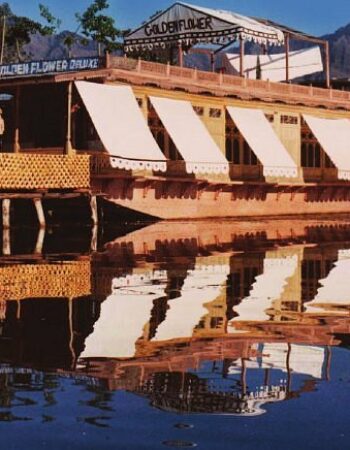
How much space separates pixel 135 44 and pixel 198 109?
5.13 meters

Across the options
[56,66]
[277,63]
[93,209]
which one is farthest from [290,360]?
[277,63]

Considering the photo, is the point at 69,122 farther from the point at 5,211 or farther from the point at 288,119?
the point at 288,119

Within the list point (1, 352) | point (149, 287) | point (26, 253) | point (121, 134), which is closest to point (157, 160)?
point (121, 134)

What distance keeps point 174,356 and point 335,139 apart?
121ft

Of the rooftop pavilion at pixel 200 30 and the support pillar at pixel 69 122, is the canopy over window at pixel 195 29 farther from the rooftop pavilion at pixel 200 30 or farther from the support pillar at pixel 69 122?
the support pillar at pixel 69 122

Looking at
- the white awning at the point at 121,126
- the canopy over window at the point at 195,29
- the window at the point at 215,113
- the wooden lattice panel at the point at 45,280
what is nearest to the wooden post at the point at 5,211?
the white awning at the point at 121,126

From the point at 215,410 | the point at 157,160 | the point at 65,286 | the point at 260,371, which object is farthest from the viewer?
the point at 157,160

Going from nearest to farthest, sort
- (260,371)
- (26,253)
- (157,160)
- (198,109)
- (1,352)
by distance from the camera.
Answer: (260,371) < (1,352) < (26,253) < (157,160) < (198,109)

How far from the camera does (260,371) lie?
6867 millimetres

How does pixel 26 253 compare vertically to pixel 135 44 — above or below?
below

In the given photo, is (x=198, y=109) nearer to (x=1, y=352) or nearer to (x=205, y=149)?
(x=205, y=149)

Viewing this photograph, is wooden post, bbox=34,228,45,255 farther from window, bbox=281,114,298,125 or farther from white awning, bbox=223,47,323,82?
white awning, bbox=223,47,323,82

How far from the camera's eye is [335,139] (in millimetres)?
43344

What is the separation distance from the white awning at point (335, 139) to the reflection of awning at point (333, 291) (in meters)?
26.3
